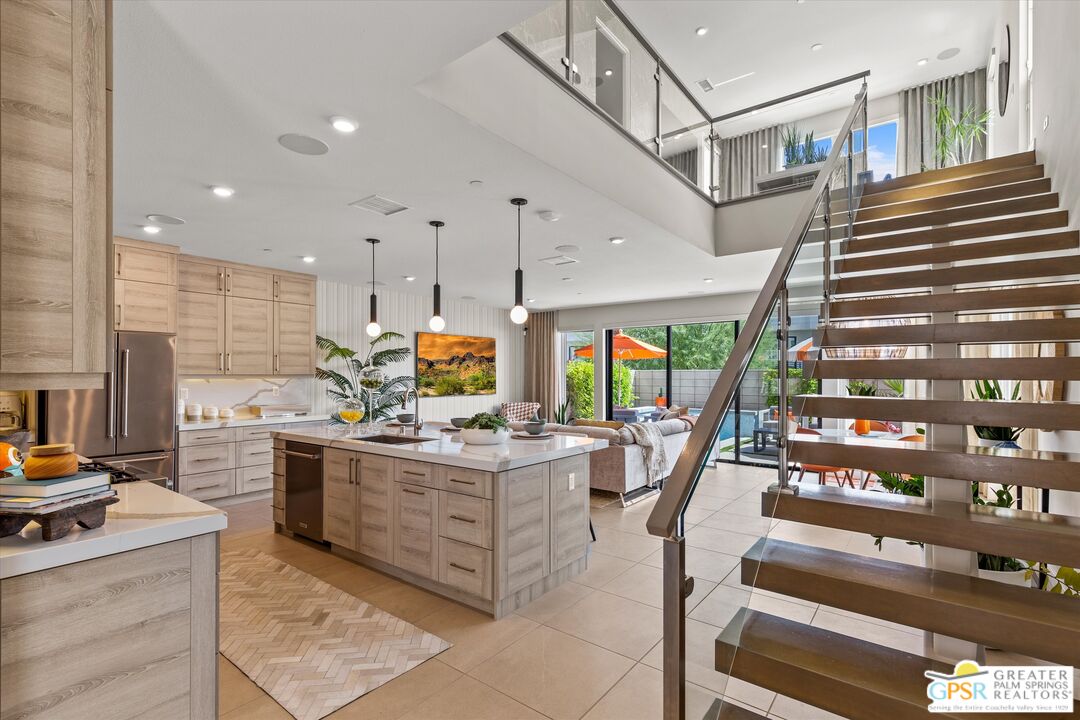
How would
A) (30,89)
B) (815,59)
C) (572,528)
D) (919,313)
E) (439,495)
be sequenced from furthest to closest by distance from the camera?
(815,59)
(572,528)
(439,495)
(919,313)
(30,89)

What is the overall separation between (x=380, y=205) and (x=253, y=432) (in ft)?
10.6

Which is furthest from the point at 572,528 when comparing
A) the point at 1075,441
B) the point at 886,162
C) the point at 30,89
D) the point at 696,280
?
the point at 886,162

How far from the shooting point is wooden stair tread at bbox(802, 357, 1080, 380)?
84.3 inches

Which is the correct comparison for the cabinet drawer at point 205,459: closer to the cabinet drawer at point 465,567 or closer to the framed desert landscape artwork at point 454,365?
the framed desert landscape artwork at point 454,365

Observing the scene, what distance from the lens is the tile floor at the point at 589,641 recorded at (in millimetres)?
1470

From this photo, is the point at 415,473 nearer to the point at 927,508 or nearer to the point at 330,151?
the point at 330,151

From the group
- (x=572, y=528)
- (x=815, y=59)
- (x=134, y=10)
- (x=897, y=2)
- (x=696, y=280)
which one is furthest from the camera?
(x=696, y=280)

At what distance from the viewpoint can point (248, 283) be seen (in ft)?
19.7

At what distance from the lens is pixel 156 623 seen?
58.6 inches

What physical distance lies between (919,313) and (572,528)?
2443 millimetres

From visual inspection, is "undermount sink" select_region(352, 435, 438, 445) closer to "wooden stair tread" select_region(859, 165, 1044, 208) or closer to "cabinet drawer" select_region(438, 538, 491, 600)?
"cabinet drawer" select_region(438, 538, 491, 600)

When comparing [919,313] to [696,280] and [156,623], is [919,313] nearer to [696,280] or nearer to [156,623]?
[156,623]

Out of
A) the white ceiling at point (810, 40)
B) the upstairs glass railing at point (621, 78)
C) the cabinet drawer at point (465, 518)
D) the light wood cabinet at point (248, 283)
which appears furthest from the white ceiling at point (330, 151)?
the white ceiling at point (810, 40)

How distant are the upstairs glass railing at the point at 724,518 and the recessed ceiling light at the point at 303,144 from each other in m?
2.53
